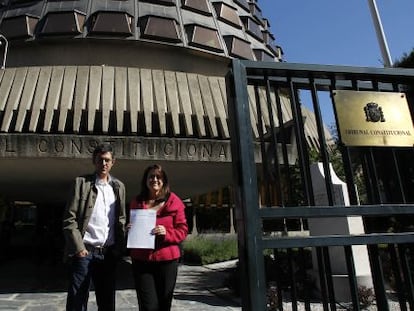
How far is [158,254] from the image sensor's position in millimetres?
3633

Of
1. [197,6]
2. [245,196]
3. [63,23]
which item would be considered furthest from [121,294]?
[197,6]

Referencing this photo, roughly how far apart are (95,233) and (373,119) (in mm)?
2737

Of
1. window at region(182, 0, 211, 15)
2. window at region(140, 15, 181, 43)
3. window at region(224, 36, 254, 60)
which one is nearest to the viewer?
window at region(140, 15, 181, 43)

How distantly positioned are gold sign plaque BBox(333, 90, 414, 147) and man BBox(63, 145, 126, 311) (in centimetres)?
232

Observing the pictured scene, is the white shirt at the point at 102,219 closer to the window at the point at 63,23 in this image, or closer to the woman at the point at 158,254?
the woman at the point at 158,254

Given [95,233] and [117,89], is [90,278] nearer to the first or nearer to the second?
[95,233]

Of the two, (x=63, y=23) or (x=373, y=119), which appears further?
(x=63, y=23)

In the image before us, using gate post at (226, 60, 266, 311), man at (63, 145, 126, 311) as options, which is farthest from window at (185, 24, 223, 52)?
gate post at (226, 60, 266, 311)

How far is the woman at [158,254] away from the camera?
3.60 metres

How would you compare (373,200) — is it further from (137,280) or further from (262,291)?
(137,280)

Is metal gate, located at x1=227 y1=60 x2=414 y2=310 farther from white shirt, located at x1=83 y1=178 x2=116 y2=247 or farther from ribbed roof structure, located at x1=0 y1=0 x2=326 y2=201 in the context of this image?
ribbed roof structure, located at x1=0 y1=0 x2=326 y2=201

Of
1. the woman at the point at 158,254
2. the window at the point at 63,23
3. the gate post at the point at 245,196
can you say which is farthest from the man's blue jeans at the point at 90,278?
the window at the point at 63,23

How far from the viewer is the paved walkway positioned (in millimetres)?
6910

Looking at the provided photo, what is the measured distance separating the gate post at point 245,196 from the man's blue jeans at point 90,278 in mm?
1690
